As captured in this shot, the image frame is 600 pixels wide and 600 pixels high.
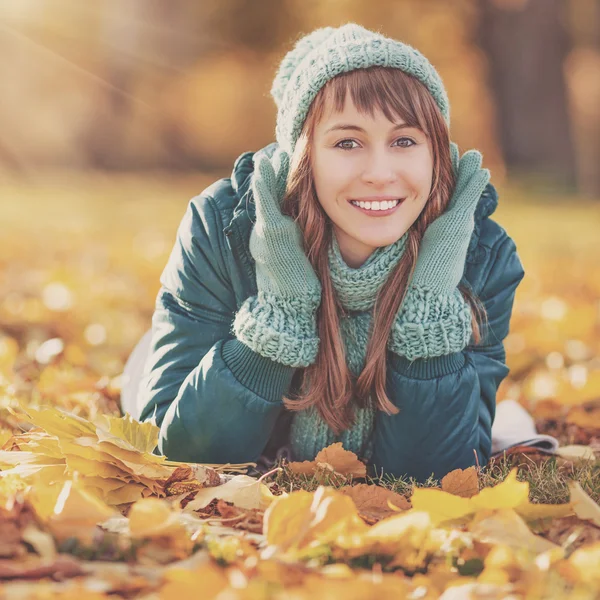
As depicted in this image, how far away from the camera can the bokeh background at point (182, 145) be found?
3.89 m

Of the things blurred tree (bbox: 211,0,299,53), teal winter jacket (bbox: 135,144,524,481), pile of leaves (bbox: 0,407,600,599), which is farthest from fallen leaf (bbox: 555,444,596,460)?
blurred tree (bbox: 211,0,299,53)

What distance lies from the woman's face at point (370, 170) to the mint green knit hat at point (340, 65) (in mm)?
84

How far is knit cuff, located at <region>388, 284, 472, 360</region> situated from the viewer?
7.70ft

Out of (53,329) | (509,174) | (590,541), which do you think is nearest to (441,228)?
(590,541)

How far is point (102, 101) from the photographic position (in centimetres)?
1966

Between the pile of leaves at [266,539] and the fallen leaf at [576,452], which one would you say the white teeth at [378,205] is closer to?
the pile of leaves at [266,539]

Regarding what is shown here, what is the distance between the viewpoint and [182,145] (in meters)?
19.5

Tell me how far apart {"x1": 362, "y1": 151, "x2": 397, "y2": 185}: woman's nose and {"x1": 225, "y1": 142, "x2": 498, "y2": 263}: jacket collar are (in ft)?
1.19

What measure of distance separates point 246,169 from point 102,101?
1803cm

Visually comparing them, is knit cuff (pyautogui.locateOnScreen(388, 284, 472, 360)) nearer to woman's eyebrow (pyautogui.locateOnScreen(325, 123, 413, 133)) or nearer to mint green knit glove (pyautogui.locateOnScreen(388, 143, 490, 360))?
mint green knit glove (pyautogui.locateOnScreen(388, 143, 490, 360))

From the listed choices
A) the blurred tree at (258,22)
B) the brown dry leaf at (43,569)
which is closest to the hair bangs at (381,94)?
the brown dry leaf at (43,569)

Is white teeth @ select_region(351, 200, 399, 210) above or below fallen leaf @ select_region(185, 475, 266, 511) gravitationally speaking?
above

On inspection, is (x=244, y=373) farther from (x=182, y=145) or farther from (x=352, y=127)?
(x=182, y=145)

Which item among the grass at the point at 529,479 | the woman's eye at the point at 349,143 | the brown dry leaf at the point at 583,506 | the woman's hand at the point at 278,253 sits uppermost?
the woman's eye at the point at 349,143
